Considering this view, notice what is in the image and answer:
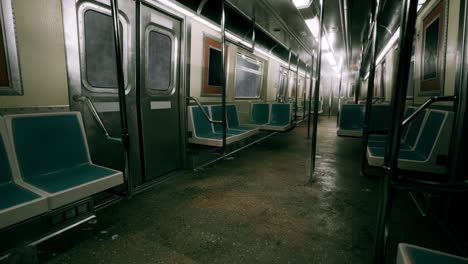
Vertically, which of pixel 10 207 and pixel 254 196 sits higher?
pixel 10 207

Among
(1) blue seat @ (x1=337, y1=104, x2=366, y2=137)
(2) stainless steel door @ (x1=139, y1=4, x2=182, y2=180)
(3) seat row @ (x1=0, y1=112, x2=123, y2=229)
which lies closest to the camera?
(3) seat row @ (x1=0, y1=112, x2=123, y2=229)

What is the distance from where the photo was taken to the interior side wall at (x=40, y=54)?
1847mm

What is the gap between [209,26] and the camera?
4.29m

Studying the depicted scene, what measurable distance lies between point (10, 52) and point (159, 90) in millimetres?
1601

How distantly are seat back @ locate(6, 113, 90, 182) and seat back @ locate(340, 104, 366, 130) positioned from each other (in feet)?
15.4

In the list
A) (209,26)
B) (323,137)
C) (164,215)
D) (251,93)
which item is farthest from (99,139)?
(323,137)

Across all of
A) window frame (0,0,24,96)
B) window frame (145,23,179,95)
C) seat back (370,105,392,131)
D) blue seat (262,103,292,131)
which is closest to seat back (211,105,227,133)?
window frame (145,23,179,95)

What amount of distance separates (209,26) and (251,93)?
9.47 ft

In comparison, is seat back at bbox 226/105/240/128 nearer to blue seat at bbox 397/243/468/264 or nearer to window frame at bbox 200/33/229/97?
window frame at bbox 200/33/229/97

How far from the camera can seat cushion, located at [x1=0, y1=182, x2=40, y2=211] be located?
4.56ft

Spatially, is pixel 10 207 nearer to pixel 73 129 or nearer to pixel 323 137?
pixel 73 129

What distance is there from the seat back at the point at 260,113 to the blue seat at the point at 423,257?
518 cm

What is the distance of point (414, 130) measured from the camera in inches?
118

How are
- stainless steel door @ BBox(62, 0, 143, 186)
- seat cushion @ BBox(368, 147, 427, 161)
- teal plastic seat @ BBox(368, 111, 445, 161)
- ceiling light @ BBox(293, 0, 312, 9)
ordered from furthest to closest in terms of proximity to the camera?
ceiling light @ BBox(293, 0, 312, 9), seat cushion @ BBox(368, 147, 427, 161), teal plastic seat @ BBox(368, 111, 445, 161), stainless steel door @ BBox(62, 0, 143, 186)
